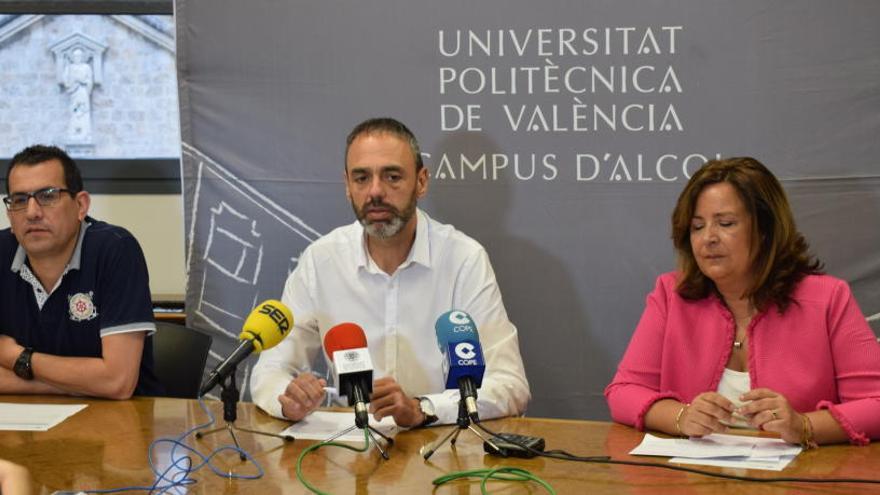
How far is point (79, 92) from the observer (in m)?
4.57

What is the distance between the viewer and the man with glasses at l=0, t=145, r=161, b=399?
3316mm

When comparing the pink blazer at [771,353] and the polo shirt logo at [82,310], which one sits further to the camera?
the polo shirt logo at [82,310]

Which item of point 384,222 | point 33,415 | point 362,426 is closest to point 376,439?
point 362,426

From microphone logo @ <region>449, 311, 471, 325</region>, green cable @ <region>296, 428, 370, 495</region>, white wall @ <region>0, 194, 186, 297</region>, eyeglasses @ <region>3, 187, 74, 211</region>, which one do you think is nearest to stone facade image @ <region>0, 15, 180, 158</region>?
white wall @ <region>0, 194, 186, 297</region>

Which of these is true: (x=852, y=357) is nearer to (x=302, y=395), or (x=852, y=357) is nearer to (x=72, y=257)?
(x=302, y=395)

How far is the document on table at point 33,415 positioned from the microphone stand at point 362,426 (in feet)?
2.64

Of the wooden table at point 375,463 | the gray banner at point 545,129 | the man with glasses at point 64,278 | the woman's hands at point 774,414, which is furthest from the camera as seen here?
the gray banner at point 545,129

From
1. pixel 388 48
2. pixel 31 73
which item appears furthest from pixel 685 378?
pixel 31 73

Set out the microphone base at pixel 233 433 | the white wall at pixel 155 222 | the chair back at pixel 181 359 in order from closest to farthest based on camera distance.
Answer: the microphone base at pixel 233 433
the chair back at pixel 181 359
the white wall at pixel 155 222

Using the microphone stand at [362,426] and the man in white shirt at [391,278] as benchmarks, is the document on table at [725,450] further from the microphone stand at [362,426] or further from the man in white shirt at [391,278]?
the man in white shirt at [391,278]

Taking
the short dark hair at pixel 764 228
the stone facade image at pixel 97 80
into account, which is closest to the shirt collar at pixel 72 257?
the stone facade image at pixel 97 80

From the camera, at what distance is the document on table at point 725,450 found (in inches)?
93.0

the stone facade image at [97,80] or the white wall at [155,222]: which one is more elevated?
the stone facade image at [97,80]

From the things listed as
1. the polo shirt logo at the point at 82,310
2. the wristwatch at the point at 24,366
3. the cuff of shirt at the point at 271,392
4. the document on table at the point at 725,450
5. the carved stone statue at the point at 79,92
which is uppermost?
the carved stone statue at the point at 79,92
